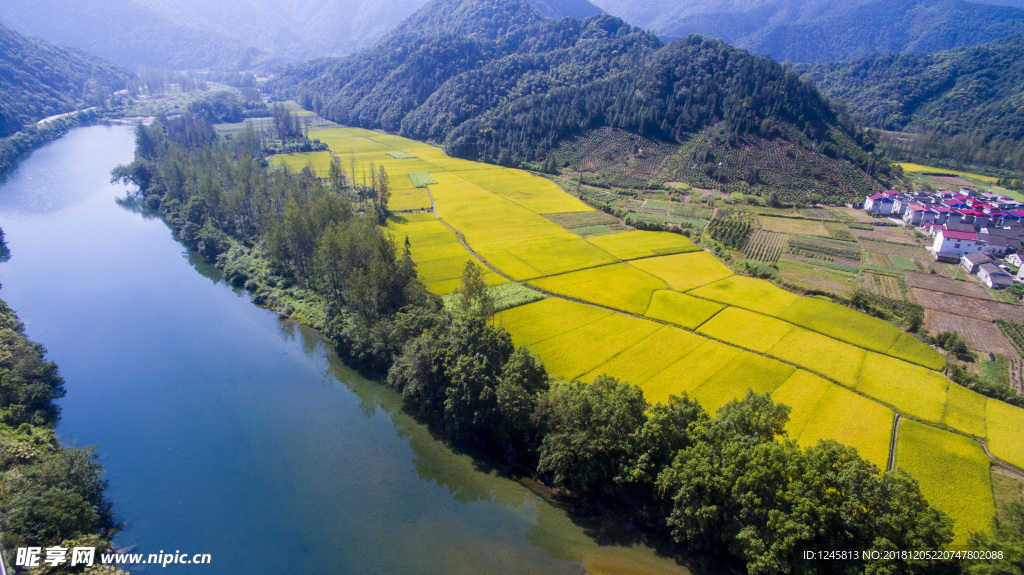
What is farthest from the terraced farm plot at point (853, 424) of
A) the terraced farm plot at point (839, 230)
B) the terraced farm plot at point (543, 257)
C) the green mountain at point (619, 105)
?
the green mountain at point (619, 105)

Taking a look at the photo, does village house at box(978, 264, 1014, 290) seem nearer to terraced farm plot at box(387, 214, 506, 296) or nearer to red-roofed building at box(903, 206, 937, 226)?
red-roofed building at box(903, 206, 937, 226)

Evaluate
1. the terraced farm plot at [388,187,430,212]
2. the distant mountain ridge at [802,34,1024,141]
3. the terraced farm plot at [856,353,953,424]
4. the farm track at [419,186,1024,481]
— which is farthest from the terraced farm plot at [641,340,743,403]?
the distant mountain ridge at [802,34,1024,141]

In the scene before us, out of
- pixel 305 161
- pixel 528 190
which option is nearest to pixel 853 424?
pixel 528 190

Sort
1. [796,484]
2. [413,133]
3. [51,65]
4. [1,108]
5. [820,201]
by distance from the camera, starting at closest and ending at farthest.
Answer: [796,484]
[820,201]
[1,108]
[413,133]
[51,65]

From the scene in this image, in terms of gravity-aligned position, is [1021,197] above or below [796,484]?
above

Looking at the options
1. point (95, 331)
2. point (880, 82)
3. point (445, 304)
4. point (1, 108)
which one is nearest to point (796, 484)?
point (445, 304)

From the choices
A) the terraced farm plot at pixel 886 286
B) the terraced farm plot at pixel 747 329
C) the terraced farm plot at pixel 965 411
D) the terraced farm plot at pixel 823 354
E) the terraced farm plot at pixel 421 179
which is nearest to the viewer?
the terraced farm plot at pixel 965 411

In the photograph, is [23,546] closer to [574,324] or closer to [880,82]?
[574,324]

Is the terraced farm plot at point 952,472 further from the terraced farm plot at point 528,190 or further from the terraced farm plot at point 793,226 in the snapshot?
the terraced farm plot at point 528,190
